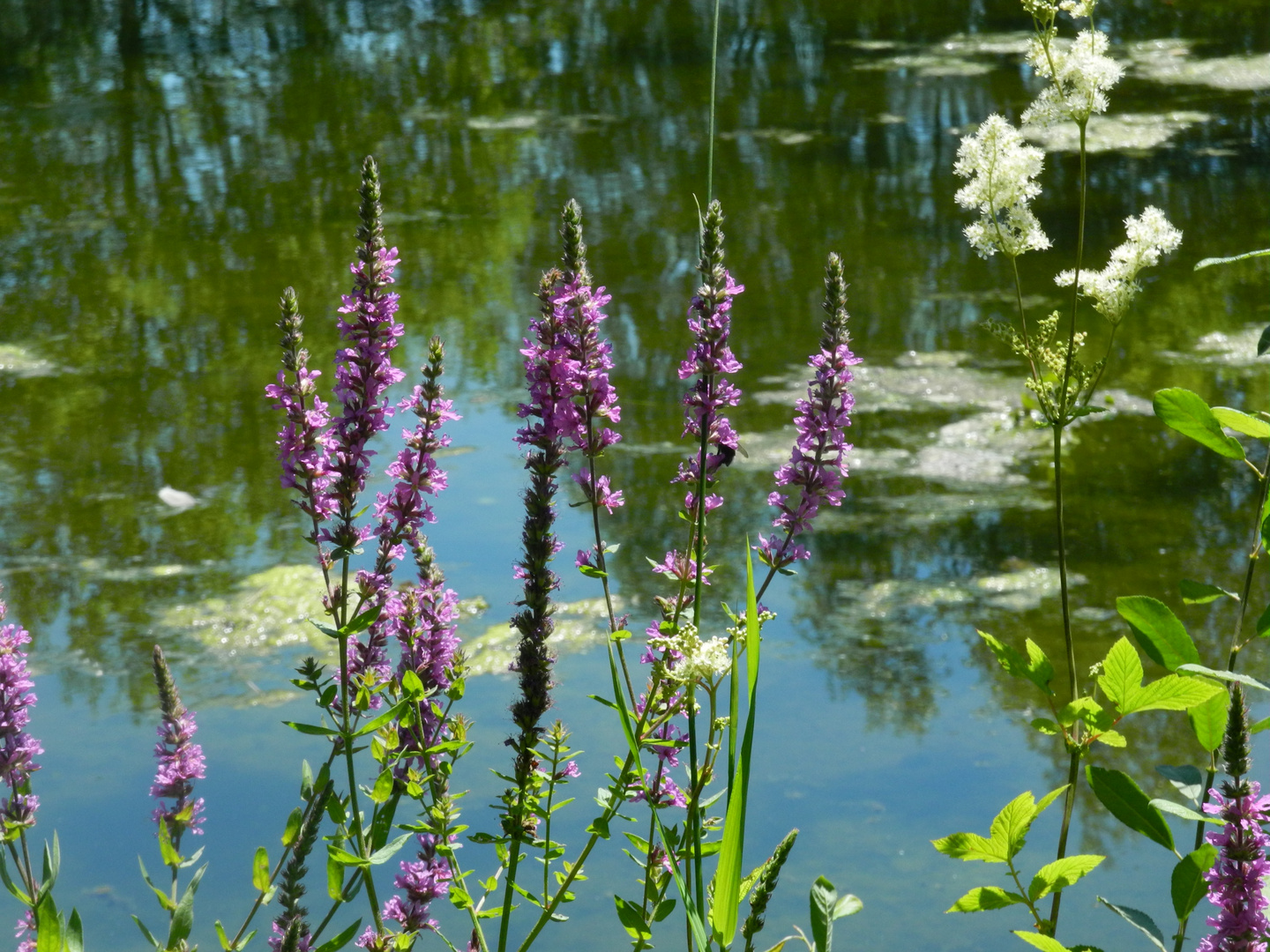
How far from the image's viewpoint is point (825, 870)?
9.06 ft

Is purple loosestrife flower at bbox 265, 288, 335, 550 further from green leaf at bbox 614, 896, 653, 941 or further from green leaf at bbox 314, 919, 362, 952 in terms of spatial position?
green leaf at bbox 614, 896, 653, 941

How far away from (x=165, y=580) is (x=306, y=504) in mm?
2456

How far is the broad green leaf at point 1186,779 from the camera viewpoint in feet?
3.98

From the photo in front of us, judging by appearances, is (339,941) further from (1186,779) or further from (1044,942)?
(1186,779)

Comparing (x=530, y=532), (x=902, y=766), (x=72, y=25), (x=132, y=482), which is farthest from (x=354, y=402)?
(x=72, y=25)

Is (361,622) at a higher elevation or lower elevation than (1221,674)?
lower

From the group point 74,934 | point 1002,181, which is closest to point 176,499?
point 74,934

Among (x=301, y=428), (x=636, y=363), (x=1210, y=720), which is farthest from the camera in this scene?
(x=636, y=363)

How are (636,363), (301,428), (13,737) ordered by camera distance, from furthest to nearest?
(636,363) → (13,737) → (301,428)

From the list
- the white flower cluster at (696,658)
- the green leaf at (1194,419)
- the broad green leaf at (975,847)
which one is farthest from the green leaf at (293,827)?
the green leaf at (1194,419)

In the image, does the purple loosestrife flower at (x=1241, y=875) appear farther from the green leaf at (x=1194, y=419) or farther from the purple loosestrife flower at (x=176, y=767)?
the purple loosestrife flower at (x=176, y=767)

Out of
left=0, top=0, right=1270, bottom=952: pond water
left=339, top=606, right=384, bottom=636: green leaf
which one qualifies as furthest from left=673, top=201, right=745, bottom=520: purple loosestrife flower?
left=0, top=0, right=1270, bottom=952: pond water

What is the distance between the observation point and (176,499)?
433 cm

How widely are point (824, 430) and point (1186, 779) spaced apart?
1.92ft
